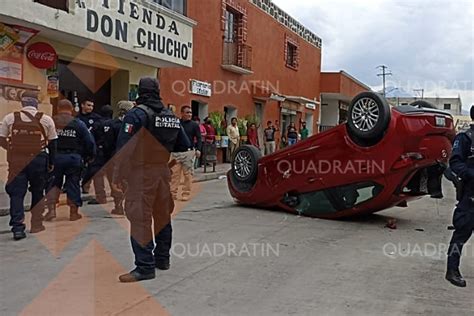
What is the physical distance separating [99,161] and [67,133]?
1.60m

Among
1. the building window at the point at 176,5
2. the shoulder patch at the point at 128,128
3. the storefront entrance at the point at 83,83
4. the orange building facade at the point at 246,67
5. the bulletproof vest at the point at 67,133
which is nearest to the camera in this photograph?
the shoulder patch at the point at 128,128

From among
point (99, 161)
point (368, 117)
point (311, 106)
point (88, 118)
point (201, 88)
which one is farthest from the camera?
point (311, 106)

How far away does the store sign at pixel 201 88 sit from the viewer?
18.9m

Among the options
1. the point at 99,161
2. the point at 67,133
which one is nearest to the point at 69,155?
the point at 67,133

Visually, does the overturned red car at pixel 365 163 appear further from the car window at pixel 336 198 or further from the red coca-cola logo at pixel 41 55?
the red coca-cola logo at pixel 41 55

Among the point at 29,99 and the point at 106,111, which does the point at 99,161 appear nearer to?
the point at 106,111

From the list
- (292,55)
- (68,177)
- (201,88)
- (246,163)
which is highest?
(292,55)

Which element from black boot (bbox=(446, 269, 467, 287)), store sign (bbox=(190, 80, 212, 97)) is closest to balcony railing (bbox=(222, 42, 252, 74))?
store sign (bbox=(190, 80, 212, 97))

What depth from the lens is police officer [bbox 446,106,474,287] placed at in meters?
5.54

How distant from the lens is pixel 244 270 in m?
5.86

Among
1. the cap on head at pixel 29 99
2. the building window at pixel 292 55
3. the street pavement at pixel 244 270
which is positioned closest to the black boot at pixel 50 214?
the street pavement at pixel 244 270

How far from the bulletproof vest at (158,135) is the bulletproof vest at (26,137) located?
2.31 metres

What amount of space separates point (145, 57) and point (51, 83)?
2.75 m

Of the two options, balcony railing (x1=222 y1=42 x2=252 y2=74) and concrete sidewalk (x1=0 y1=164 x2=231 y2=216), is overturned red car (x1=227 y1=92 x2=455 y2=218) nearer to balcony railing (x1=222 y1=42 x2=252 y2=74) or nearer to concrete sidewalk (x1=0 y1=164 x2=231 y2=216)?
concrete sidewalk (x1=0 y1=164 x2=231 y2=216)
